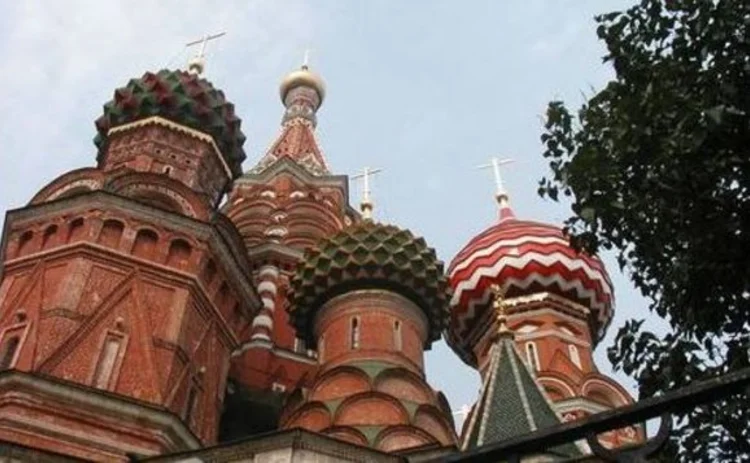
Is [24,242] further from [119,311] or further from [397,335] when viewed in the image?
[397,335]

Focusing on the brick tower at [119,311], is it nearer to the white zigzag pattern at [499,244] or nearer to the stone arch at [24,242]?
the stone arch at [24,242]

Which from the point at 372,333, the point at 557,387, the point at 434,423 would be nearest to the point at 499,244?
the point at 557,387

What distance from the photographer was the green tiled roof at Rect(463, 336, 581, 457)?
1458 cm

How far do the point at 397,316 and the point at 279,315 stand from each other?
24.2ft

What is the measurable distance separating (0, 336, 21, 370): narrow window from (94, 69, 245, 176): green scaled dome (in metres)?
8.62

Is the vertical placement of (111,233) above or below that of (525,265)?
below

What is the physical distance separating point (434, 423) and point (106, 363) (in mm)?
5810

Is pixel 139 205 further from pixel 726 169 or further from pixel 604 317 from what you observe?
pixel 726 169

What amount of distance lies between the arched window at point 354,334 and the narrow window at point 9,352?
20.0 feet

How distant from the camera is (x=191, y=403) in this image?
61.6 feet

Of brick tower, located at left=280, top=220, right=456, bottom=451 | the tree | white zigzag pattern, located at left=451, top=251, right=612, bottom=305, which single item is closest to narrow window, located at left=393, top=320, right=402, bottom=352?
brick tower, located at left=280, top=220, right=456, bottom=451

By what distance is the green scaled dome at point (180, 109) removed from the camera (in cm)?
2562

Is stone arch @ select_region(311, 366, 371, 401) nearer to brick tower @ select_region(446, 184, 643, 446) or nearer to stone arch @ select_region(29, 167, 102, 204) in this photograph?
stone arch @ select_region(29, 167, 102, 204)

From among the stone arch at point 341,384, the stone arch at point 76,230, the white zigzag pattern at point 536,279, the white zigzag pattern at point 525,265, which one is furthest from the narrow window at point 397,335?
the white zigzag pattern at point 525,265
